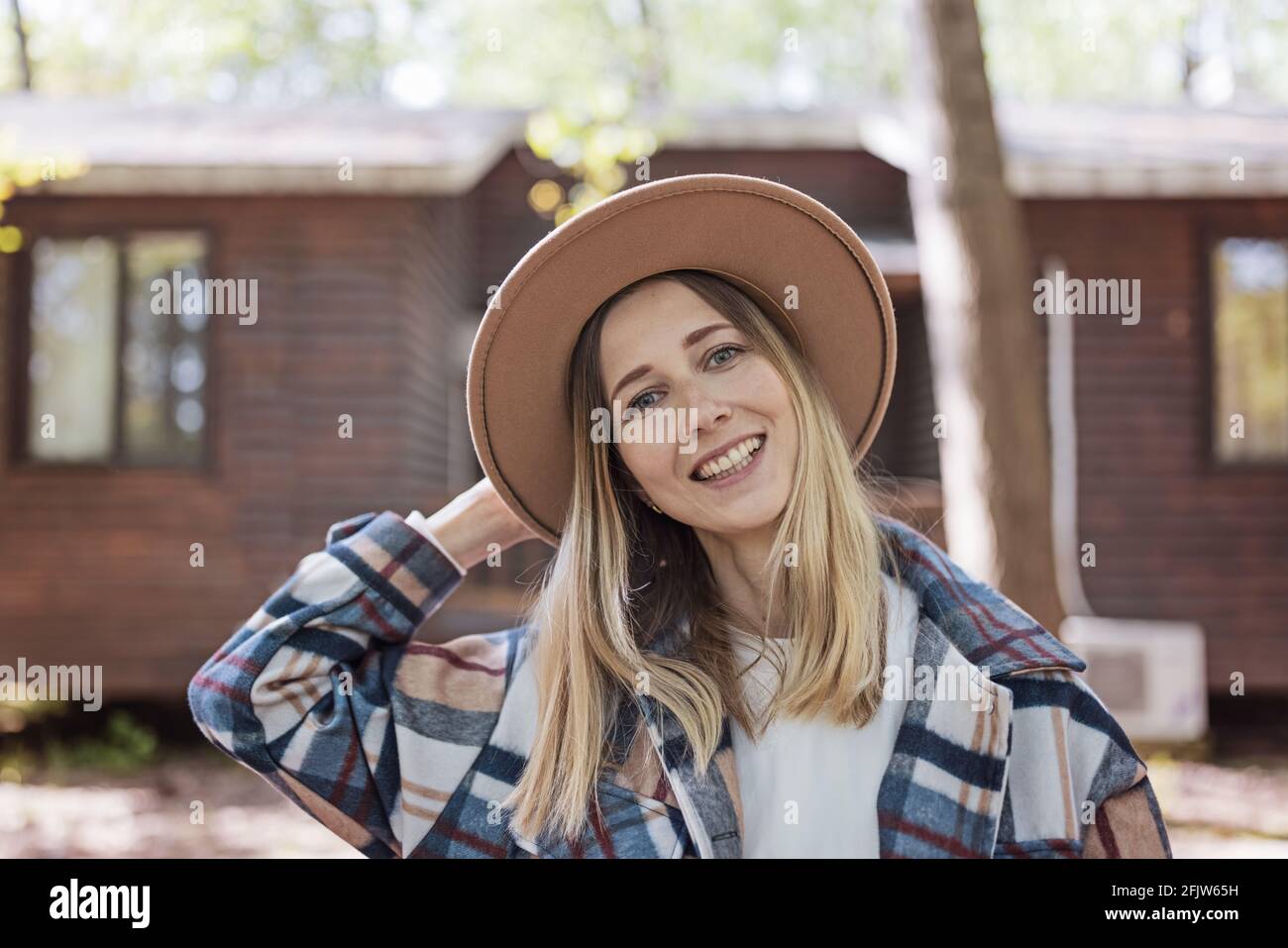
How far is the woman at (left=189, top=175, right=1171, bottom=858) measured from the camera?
162cm

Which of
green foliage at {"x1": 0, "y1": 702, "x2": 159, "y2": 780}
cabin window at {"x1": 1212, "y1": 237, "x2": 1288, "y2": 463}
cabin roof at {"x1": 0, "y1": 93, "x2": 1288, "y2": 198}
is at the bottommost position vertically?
green foliage at {"x1": 0, "y1": 702, "x2": 159, "y2": 780}

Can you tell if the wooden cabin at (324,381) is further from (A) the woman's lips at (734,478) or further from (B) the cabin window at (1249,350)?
(A) the woman's lips at (734,478)

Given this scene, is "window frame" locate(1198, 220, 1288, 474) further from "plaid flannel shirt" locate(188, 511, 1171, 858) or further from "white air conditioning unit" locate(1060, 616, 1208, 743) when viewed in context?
"plaid flannel shirt" locate(188, 511, 1171, 858)

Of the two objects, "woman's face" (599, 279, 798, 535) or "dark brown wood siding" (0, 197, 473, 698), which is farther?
"dark brown wood siding" (0, 197, 473, 698)

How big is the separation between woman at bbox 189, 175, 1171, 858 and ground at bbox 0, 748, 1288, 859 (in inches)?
160

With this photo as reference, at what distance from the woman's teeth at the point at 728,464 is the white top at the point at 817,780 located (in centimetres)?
36

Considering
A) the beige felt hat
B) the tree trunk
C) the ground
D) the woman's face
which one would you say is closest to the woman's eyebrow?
the woman's face

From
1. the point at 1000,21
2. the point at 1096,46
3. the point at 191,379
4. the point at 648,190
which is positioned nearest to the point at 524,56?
the point at 1000,21

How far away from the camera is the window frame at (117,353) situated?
26.8ft

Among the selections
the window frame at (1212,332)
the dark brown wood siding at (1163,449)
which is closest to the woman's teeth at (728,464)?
the dark brown wood siding at (1163,449)

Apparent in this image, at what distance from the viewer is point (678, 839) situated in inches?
64.6
